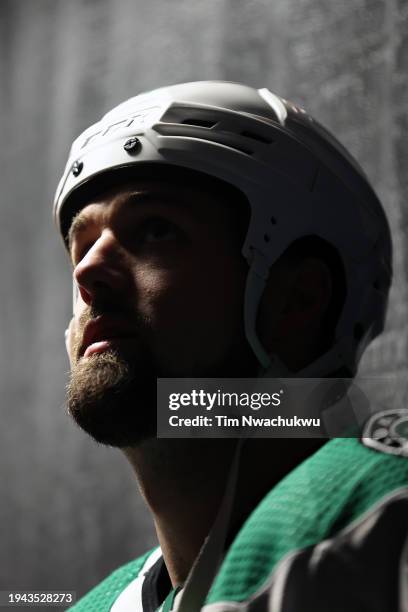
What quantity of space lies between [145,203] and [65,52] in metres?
1.29

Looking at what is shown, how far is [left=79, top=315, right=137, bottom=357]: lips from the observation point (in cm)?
86

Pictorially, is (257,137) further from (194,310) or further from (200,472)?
(200,472)

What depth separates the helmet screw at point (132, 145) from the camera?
94 centimetres

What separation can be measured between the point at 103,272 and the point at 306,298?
0.25 metres

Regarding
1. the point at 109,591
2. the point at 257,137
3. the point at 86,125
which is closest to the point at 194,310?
the point at 257,137

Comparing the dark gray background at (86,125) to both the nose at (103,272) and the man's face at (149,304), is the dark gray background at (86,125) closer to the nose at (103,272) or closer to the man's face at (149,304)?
the man's face at (149,304)

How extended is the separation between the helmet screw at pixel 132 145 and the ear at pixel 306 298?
0.24 metres

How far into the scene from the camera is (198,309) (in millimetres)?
882

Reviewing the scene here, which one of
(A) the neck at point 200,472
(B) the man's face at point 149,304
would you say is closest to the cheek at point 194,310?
(B) the man's face at point 149,304

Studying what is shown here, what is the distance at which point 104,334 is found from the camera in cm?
87

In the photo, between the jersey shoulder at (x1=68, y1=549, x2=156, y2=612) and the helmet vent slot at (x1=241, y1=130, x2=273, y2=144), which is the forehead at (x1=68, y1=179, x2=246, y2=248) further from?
the jersey shoulder at (x1=68, y1=549, x2=156, y2=612)

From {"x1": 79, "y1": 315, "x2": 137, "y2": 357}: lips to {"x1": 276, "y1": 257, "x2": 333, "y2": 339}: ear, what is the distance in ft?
0.64

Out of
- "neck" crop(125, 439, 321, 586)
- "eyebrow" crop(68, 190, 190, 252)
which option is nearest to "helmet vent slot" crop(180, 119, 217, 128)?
"eyebrow" crop(68, 190, 190, 252)

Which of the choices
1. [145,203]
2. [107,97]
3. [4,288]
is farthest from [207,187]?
[4,288]
